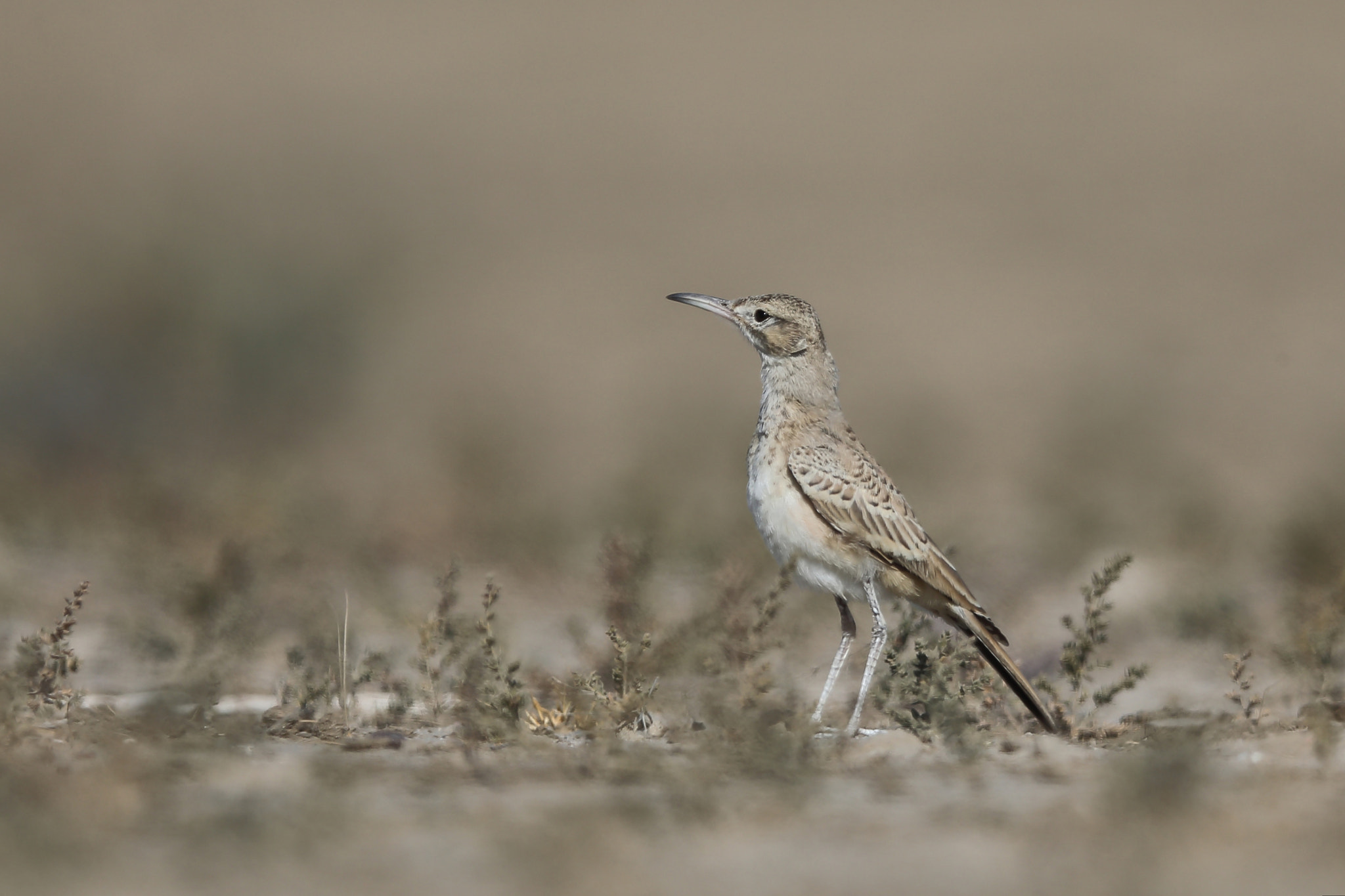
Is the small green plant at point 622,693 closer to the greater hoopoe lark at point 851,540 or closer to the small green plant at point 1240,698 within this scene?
the greater hoopoe lark at point 851,540

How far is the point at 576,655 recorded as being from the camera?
7.33 m

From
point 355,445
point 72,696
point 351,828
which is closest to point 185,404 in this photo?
point 355,445

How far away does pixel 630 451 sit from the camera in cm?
1247

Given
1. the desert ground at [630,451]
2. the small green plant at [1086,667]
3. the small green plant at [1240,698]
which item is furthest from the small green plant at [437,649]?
the small green plant at [1240,698]

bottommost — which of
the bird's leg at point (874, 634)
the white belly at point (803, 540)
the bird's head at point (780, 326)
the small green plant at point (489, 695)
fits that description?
the small green plant at point (489, 695)

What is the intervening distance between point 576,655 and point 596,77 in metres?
21.4

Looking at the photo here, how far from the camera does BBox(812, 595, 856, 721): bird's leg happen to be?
5.85 metres

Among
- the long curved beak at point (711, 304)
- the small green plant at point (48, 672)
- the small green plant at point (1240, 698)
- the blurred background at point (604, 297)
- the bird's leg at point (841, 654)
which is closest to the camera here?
the small green plant at point (48, 672)

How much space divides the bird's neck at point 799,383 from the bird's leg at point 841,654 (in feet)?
2.65

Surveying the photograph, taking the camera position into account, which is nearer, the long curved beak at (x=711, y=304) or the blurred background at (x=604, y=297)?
the long curved beak at (x=711, y=304)

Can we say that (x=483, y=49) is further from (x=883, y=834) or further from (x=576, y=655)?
(x=883, y=834)

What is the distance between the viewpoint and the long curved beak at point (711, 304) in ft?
22.2

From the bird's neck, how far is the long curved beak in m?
0.25

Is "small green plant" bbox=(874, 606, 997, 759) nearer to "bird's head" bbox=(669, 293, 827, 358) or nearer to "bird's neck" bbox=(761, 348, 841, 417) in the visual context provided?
"bird's neck" bbox=(761, 348, 841, 417)
